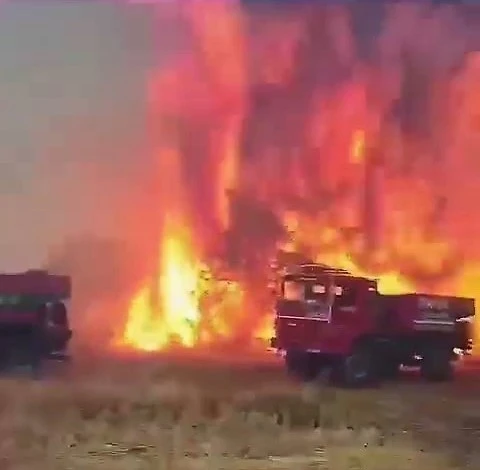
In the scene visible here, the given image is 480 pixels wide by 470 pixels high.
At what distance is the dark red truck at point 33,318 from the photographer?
1528 mm

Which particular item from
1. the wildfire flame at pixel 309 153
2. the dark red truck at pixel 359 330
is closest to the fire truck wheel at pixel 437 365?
the dark red truck at pixel 359 330

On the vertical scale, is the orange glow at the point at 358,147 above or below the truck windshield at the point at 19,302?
above

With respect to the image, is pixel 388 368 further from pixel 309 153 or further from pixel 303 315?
pixel 309 153

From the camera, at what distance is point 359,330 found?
5.10ft

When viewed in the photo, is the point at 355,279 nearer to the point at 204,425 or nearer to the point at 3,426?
the point at 204,425

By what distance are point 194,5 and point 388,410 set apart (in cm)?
87

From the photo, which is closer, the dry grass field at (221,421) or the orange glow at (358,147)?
the dry grass field at (221,421)

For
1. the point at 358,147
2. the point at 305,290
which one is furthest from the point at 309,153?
the point at 305,290

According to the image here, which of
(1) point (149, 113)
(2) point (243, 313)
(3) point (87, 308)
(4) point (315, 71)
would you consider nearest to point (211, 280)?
(2) point (243, 313)

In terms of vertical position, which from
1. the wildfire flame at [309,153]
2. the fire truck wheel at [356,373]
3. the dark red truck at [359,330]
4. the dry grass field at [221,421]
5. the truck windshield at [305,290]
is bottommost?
the dry grass field at [221,421]

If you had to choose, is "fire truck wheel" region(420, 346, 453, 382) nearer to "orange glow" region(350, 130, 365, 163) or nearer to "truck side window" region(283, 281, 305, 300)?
"truck side window" region(283, 281, 305, 300)

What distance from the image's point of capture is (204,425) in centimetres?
151

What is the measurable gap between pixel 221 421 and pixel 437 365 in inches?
16.7

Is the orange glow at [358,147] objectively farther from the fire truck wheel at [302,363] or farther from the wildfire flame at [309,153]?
the fire truck wheel at [302,363]
